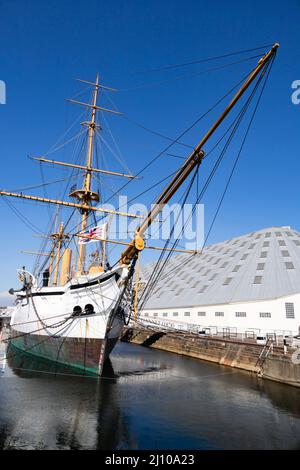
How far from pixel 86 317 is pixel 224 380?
11.2 meters

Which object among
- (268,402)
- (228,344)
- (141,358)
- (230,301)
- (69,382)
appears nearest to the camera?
(268,402)

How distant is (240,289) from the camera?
41.0 metres

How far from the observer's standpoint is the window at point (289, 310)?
3550cm

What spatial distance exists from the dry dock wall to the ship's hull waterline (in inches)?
457

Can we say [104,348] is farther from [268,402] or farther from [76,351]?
[268,402]

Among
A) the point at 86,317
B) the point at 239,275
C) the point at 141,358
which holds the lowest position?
the point at 141,358

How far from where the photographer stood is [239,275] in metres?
44.6

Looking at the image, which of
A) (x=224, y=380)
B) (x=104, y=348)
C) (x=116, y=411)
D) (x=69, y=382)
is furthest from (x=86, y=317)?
(x=224, y=380)

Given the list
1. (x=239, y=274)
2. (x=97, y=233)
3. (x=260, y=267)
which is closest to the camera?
(x=97, y=233)

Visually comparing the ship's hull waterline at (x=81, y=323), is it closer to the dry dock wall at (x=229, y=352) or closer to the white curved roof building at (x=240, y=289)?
the dry dock wall at (x=229, y=352)

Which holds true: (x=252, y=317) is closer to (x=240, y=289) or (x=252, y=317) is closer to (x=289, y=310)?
(x=289, y=310)

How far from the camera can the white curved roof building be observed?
36.3 metres

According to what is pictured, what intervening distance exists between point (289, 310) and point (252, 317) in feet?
13.9

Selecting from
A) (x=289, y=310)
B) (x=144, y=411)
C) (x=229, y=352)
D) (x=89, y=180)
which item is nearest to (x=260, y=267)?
(x=289, y=310)
